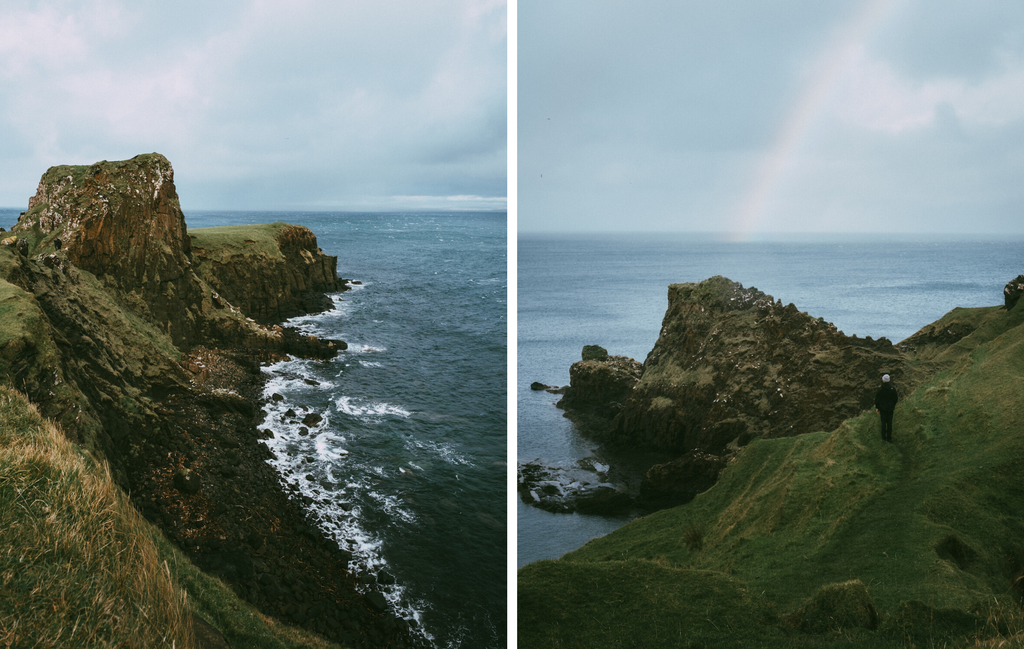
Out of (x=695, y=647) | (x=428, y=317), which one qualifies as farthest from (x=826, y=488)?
(x=428, y=317)

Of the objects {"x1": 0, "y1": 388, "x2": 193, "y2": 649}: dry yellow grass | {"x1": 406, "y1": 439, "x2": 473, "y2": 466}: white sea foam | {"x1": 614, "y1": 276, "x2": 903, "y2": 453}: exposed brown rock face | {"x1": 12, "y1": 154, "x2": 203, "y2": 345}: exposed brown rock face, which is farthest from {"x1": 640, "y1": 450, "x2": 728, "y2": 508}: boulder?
{"x1": 12, "y1": 154, "x2": 203, "y2": 345}: exposed brown rock face

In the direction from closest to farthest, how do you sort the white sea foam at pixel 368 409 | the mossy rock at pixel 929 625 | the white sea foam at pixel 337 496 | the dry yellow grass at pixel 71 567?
the dry yellow grass at pixel 71 567 → the mossy rock at pixel 929 625 → the white sea foam at pixel 337 496 → the white sea foam at pixel 368 409

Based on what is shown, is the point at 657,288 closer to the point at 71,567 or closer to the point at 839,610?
the point at 839,610

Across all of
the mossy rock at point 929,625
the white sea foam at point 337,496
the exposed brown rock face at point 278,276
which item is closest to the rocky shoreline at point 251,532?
the white sea foam at point 337,496

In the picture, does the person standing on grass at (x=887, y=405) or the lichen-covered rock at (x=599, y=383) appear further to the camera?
the lichen-covered rock at (x=599, y=383)

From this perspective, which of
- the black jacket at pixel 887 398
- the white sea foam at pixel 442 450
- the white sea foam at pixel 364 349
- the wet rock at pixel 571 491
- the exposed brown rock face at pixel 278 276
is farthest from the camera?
the white sea foam at pixel 364 349

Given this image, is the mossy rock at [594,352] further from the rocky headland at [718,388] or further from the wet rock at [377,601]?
the wet rock at [377,601]

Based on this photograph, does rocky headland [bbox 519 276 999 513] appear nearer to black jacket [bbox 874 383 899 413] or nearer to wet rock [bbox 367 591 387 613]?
black jacket [bbox 874 383 899 413]

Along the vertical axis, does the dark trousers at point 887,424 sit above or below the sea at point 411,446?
above
